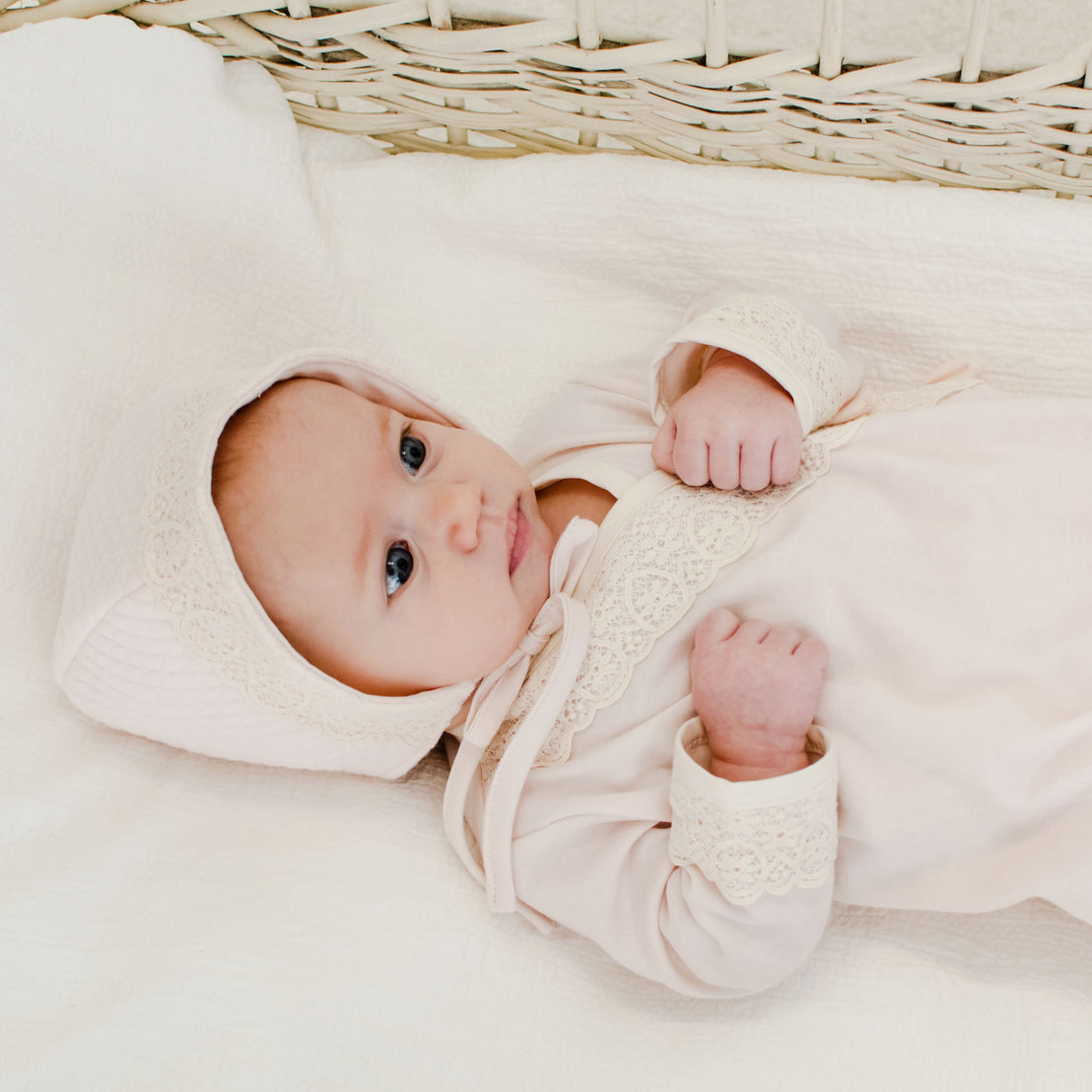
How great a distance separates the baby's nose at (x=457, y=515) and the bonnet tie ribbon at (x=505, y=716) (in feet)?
0.37

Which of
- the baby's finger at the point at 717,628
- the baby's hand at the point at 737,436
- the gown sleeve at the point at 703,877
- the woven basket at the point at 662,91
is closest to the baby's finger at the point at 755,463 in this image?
the baby's hand at the point at 737,436

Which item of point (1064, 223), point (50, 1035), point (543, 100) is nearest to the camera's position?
point (50, 1035)

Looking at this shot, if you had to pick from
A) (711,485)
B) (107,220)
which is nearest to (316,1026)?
(711,485)

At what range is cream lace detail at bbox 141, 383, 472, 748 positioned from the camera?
85cm

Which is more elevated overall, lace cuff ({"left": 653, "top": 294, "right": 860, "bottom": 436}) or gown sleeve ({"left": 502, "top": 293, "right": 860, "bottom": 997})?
lace cuff ({"left": 653, "top": 294, "right": 860, "bottom": 436})

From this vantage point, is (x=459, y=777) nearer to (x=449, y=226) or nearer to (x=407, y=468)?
(x=407, y=468)

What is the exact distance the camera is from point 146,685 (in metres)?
0.92

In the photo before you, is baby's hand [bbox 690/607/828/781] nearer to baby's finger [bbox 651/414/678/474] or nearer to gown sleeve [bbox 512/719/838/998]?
gown sleeve [bbox 512/719/838/998]

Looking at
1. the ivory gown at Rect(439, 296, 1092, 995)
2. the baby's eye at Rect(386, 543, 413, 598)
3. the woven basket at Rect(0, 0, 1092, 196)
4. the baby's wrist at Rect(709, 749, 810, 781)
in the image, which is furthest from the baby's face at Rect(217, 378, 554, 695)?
the woven basket at Rect(0, 0, 1092, 196)

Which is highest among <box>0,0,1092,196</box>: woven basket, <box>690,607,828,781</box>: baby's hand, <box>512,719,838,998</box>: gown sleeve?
<box>0,0,1092,196</box>: woven basket

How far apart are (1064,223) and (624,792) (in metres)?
0.69

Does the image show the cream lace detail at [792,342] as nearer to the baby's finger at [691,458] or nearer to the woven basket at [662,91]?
the baby's finger at [691,458]

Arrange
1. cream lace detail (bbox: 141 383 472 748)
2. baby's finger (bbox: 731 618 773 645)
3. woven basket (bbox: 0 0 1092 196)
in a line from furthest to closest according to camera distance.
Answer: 1. woven basket (bbox: 0 0 1092 196)
2. baby's finger (bbox: 731 618 773 645)
3. cream lace detail (bbox: 141 383 472 748)

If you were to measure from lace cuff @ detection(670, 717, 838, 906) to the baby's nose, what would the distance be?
0.84 ft
